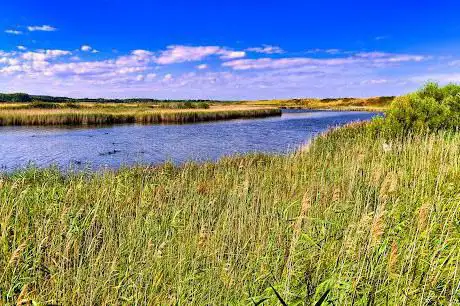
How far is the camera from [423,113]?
13219 mm

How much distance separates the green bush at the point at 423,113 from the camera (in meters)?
13.0

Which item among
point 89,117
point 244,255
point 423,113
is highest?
point 423,113

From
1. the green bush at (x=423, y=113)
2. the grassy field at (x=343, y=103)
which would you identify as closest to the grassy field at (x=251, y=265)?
the green bush at (x=423, y=113)

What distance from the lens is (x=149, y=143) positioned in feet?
81.3

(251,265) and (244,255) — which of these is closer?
(251,265)

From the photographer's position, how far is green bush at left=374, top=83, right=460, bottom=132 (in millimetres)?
12969

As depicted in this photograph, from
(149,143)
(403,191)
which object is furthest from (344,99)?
(403,191)

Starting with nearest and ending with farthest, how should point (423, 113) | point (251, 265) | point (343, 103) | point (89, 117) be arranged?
point (251, 265) < point (423, 113) < point (89, 117) < point (343, 103)

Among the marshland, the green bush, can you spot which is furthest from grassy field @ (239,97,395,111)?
the marshland

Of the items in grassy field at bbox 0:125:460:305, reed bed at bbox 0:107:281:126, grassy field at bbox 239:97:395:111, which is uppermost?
grassy field at bbox 239:97:395:111

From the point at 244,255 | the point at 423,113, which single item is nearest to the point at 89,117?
the point at 423,113

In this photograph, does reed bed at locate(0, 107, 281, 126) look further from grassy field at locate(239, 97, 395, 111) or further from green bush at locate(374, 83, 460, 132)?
grassy field at locate(239, 97, 395, 111)

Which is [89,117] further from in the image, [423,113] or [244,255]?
[244,255]

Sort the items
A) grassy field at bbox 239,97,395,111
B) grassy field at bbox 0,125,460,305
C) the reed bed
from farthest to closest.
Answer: grassy field at bbox 239,97,395,111 → the reed bed → grassy field at bbox 0,125,460,305
